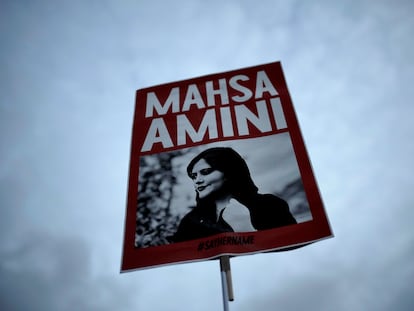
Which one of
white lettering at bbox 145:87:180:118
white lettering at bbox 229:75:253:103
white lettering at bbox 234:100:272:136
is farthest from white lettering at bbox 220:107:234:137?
white lettering at bbox 145:87:180:118

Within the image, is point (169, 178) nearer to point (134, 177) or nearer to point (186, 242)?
point (134, 177)

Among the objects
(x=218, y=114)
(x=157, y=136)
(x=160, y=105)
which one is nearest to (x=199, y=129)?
(x=218, y=114)

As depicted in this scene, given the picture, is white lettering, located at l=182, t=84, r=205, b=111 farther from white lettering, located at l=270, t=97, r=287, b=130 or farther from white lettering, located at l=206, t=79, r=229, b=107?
white lettering, located at l=270, t=97, r=287, b=130

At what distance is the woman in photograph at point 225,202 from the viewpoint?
174 inches

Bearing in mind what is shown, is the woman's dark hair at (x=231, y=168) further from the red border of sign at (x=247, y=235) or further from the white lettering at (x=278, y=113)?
the white lettering at (x=278, y=113)

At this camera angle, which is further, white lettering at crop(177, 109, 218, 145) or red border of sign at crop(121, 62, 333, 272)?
white lettering at crop(177, 109, 218, 145)

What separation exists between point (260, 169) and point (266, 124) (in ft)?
2.82

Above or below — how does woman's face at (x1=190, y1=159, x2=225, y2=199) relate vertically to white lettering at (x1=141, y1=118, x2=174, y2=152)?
below

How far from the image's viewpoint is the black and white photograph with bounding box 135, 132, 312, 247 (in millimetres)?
4480

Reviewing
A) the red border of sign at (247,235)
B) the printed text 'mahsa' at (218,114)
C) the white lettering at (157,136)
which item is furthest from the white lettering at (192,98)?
the red border of sign at (247,235)

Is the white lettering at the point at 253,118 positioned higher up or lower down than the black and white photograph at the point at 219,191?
higher up

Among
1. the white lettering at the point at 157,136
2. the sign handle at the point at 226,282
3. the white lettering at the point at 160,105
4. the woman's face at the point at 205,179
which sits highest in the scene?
the white lettering at the point at 160,105

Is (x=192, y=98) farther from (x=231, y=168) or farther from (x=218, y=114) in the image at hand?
(x=231, y=168)

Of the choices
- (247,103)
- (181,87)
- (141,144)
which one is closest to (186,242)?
(141,144)
